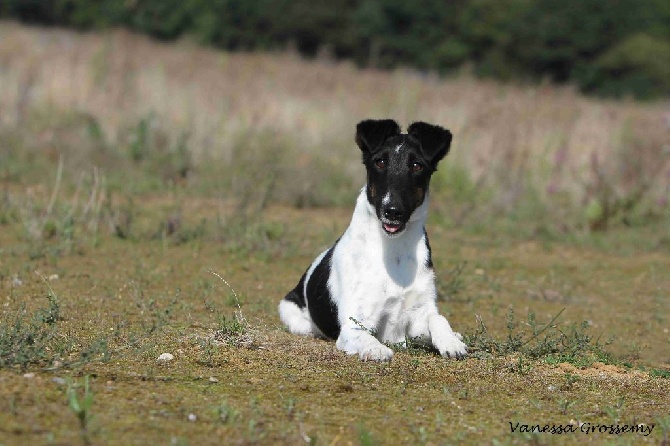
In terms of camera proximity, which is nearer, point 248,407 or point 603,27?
point 248,407

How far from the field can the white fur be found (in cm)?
32

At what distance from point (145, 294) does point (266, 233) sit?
8.89 ft

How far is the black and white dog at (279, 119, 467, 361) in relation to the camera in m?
6.13

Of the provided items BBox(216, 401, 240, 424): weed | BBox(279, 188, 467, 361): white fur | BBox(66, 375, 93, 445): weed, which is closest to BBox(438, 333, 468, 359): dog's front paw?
BBox(279, 188, 467, 361): white fur

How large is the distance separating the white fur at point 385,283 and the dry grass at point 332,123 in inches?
168

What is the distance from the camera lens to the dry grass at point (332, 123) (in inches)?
513

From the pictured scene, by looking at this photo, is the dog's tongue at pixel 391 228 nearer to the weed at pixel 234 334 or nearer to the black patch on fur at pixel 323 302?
the black patch on fur at pixel 323 302


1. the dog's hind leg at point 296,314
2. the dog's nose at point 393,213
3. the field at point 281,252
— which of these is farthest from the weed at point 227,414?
the dog's hind leg at point 296,314

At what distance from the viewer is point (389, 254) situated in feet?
20.8

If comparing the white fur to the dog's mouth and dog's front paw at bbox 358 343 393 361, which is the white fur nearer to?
the dog's mouth

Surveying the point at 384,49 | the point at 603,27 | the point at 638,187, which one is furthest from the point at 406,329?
the point at 603,27

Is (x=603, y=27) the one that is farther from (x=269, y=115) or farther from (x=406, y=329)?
(x=406, y=329)

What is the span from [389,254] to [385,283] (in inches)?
8.0

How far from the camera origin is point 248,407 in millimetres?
4504
